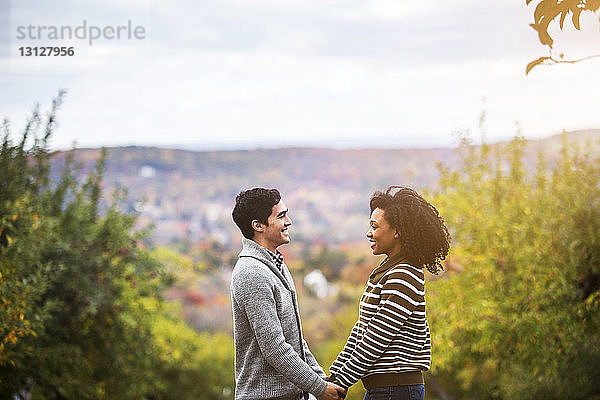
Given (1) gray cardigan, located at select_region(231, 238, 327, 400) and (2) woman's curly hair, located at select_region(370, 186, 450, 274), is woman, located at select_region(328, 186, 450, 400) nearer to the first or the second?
(2) woman's curly hair, located at select_region(370, 186, 450, 274)

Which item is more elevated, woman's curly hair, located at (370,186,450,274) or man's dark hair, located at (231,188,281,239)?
man's dark hair, located at (231,188,281,239)

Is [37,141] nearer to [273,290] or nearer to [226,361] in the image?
[273,290]

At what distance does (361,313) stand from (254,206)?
1.98 ft

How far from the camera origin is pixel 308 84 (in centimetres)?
4778

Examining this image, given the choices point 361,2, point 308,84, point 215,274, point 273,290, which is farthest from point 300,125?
point 273,290

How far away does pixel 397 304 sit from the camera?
267 centimetres

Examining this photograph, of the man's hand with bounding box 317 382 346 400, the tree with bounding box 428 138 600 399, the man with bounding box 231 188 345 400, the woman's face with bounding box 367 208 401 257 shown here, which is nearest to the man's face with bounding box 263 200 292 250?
the man with bounding box 231 188 345 400

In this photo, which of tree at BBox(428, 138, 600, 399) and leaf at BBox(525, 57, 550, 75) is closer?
leaf at BBox(525, 57, 550, 75)

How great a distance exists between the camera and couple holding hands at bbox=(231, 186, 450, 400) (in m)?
2.69

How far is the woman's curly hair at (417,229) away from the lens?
2.76 meters

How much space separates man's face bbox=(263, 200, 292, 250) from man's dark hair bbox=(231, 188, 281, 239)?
0.06 feet

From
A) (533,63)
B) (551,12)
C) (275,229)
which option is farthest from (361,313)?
(551,12)

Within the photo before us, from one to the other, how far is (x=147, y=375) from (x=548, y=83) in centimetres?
943

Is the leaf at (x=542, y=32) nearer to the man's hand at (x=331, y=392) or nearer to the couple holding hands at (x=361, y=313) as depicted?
the couple holding hands at (x=361, y=313)
